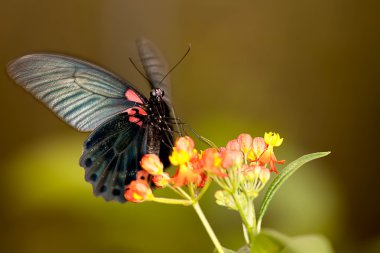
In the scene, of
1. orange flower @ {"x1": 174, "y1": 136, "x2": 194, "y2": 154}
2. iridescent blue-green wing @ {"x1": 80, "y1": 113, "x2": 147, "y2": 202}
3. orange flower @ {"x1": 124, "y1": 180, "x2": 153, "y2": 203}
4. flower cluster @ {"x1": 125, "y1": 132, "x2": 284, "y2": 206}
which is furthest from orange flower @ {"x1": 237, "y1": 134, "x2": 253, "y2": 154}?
iridescent blue-green wing @ {"x1": 80, "y1": 113, "x2": 147, "y2": 202}

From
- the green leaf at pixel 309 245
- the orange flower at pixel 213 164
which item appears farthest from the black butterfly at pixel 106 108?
the green leaf at pixel 309 245

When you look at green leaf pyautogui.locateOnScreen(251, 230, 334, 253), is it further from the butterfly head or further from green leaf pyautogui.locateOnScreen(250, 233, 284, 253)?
the butterfly head

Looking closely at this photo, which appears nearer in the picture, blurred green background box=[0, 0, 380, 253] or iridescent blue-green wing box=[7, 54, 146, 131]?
iridescent blue-green wing box=[7, 54, 146, 131]

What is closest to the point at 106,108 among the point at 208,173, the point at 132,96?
the point at 132,96

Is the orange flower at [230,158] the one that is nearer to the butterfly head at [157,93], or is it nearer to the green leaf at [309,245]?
the green leaf at [309,245]

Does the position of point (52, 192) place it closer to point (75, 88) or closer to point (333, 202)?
point (75, 88)

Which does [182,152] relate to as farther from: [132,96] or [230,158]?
[132,96]

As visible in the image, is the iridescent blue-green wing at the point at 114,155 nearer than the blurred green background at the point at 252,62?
Yes
